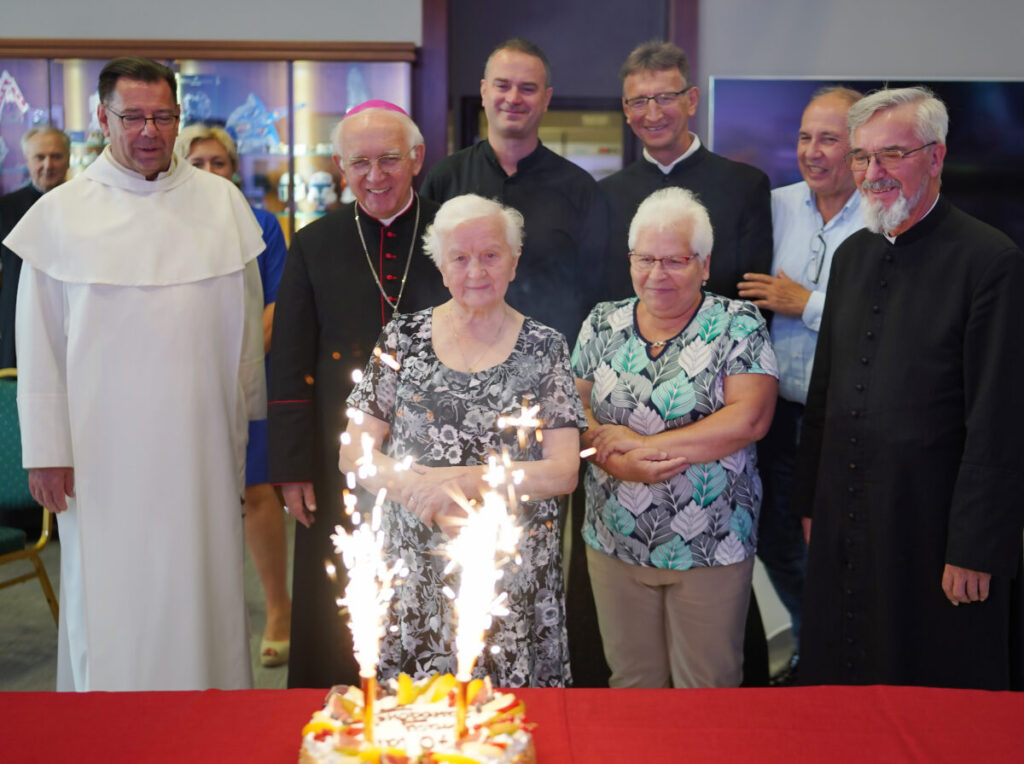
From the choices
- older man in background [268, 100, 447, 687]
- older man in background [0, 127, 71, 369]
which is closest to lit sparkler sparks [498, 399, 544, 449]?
older man in background [268, 100, 447, 687]

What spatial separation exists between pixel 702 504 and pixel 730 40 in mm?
4362

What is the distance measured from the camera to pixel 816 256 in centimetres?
301

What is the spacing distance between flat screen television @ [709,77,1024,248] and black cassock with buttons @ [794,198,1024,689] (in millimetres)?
3682

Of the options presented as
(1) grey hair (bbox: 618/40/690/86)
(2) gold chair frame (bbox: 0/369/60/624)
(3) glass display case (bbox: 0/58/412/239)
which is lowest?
(2) gold chair frame (bbox: 0/369/60/624)

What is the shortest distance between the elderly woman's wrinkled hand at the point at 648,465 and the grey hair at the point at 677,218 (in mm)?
496

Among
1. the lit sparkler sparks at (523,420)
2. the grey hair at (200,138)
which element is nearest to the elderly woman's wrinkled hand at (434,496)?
the lit sparkler sparks at (523,420)

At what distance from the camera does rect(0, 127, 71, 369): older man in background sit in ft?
15.4

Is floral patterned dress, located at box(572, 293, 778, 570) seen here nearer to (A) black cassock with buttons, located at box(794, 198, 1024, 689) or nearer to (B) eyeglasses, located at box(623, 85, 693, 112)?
(A) black cassock with buttons, located at box(794, 198, 1024, 689)

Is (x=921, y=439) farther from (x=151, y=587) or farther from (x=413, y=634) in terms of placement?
(x=151, y=587)

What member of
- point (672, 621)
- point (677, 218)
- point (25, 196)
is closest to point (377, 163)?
point (677, 218)

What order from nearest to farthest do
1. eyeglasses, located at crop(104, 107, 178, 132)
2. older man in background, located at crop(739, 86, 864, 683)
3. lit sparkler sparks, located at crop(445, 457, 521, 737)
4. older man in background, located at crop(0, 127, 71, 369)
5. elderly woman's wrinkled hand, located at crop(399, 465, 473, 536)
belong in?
1. lit sparkler sparks, located at crop(445, 457, 521, 737)
2. elderly woman's wrinkled hand, located at crop(399, 465, 473, 536)
3. eyeglasses, located at crop(104, 107, 178, 132)
4. older man in background, located at crop(739, 86, 864, 683)
5. older man in background, located at crop(0, 127, 71, 369)

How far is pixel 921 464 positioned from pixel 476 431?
102cm

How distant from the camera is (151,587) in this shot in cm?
273

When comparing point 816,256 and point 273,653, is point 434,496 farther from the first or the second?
point 273,653
